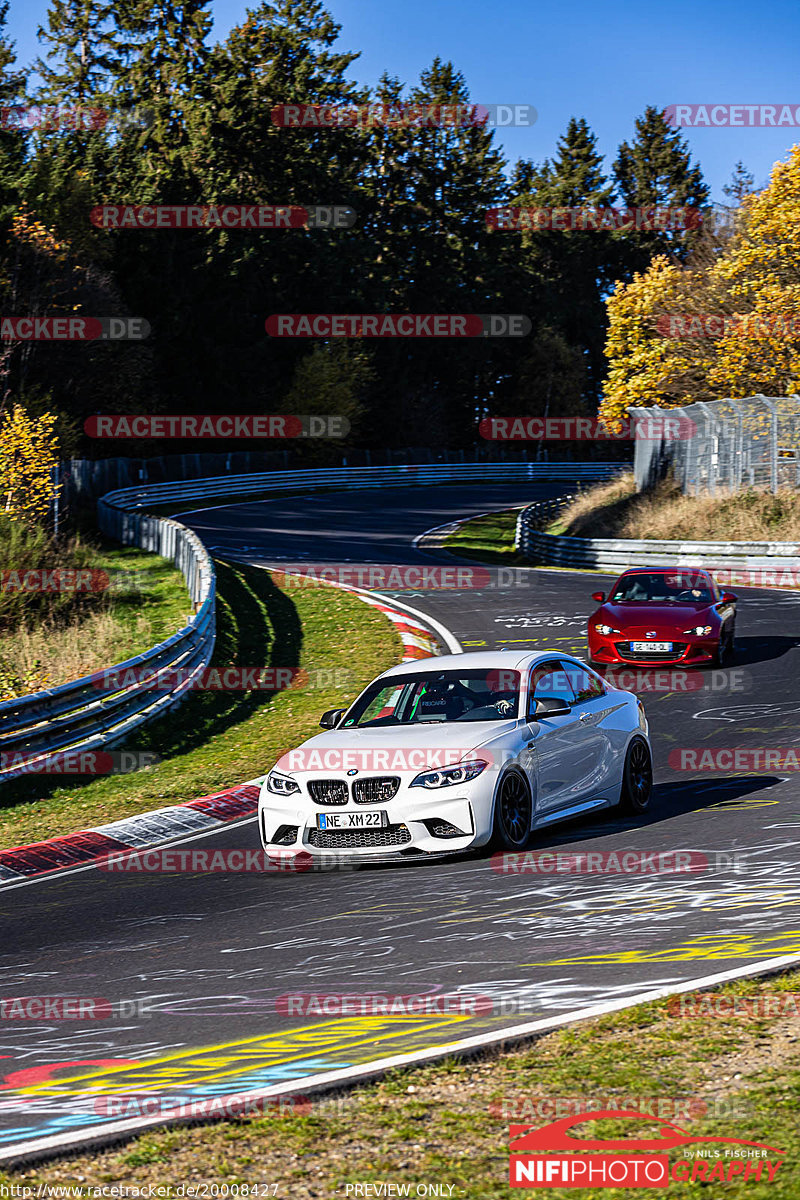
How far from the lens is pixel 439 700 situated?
36.9ft

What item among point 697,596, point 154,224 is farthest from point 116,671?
point 154,224

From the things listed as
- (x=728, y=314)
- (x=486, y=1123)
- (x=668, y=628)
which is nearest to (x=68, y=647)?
(x=668, y=628)

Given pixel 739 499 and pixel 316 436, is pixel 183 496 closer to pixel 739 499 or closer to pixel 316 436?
pixel 316 436

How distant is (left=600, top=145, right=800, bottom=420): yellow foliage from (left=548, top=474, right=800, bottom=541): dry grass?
16.9 ft

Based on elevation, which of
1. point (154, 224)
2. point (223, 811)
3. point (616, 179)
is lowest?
point (223, 811)

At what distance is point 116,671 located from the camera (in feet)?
56.0

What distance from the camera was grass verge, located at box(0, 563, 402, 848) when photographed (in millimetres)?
14203

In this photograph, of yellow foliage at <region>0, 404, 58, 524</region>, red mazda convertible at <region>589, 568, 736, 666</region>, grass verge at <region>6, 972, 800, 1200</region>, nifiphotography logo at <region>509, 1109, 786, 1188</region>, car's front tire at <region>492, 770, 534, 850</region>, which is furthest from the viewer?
yellow foliage at <region>0, 404, 58, 524</region>

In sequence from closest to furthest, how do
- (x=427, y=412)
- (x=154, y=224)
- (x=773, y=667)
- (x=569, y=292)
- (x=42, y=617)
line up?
1. (x=773, y=667)
2. (x=42, y=617)
3. (x=154, y=224)
4. (x=427, y=412)
5. (x=569, y=292)

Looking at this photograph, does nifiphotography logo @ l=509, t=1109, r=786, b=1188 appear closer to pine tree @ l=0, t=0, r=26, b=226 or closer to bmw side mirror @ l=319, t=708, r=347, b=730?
bmw side mirror @ l=319, t=708, r=347, b=730

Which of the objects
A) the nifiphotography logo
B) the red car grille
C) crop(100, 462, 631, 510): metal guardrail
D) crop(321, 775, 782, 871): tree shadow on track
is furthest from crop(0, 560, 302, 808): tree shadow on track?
crop(100, 462, 631, 510): metal guardrail

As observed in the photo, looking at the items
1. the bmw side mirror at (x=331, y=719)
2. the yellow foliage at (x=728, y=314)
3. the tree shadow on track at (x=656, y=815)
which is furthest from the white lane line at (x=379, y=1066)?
the yellow foliage at (x=728, y=314)

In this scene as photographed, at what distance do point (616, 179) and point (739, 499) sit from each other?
87.4 m

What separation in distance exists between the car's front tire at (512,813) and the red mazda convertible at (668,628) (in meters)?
9.34
